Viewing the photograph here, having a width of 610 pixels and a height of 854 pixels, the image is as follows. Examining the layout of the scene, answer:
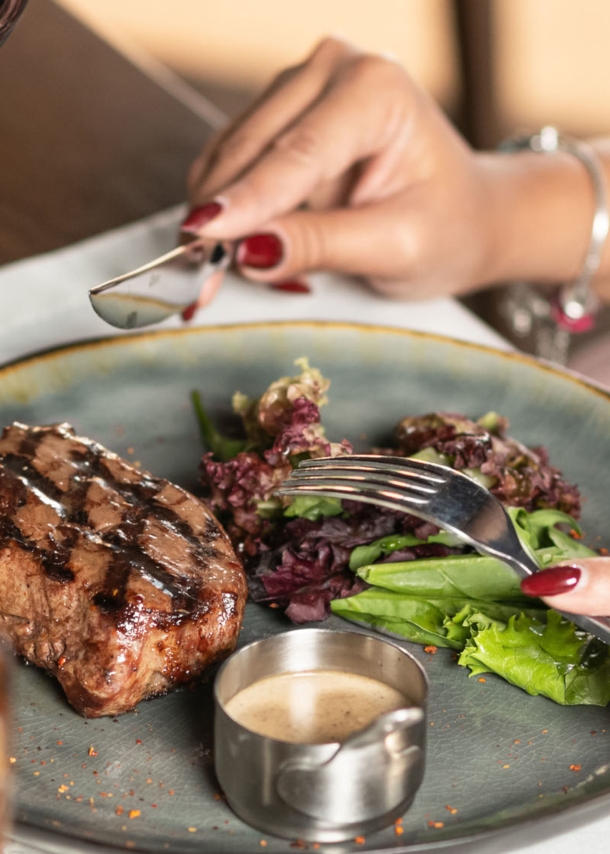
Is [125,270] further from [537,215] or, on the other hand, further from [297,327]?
[537,215]

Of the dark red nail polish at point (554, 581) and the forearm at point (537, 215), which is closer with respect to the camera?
the dark red nail polish at point (554, 581)

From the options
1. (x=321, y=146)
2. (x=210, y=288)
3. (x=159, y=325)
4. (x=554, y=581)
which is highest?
(x=554, y=581)

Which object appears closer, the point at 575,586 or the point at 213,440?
the point at 575,586

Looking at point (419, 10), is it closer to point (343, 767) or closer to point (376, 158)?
point (376, 158)

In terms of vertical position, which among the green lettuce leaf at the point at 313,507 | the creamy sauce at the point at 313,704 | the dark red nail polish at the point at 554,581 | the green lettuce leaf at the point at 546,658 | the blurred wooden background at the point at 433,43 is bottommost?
the blurred wooden background at the point at 433,43

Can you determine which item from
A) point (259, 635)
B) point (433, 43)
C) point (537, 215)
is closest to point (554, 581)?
point (259, 635)

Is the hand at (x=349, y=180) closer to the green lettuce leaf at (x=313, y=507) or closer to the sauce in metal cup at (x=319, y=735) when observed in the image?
the green lettuce leaf at (x=313, y=507)

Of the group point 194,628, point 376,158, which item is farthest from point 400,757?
point 376,158

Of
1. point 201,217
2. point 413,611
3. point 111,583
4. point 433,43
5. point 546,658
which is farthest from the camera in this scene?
point 433,43

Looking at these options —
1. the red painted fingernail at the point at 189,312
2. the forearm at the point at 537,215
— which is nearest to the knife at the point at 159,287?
the red painted fingernail at the point at 189,312
